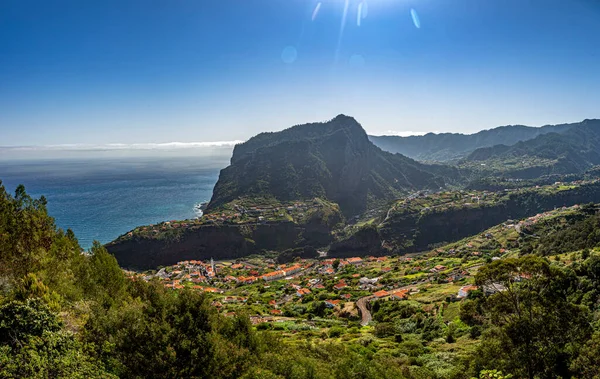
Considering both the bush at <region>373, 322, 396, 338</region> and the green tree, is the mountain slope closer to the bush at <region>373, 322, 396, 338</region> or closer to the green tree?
the bush at <region>373, 322, 396, 338</region>

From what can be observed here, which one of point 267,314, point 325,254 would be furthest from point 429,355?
point 325,254

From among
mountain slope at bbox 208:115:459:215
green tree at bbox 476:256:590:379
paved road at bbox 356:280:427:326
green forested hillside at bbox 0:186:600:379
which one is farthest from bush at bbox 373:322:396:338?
mountain slope at bbox 208:115:459:215

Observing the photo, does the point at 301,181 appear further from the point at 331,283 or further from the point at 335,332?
the point at 335,332

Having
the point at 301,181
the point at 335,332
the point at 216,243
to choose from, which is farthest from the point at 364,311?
the point at 301,181

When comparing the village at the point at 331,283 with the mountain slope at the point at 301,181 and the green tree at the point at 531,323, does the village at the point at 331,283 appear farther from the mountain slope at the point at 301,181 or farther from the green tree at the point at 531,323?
the mountain slope at the point at 301,181

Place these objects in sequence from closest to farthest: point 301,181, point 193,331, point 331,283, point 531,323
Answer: point 193,331 → point 531,323 → point 331,283 → point 301,181

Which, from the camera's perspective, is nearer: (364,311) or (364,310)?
(364,311)

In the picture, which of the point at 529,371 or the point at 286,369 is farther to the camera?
the point at 529,371

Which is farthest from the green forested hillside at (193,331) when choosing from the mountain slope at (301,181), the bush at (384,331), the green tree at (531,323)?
the mountain slope at (301,181)

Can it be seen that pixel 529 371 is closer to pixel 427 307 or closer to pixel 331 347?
pixel 331 347
